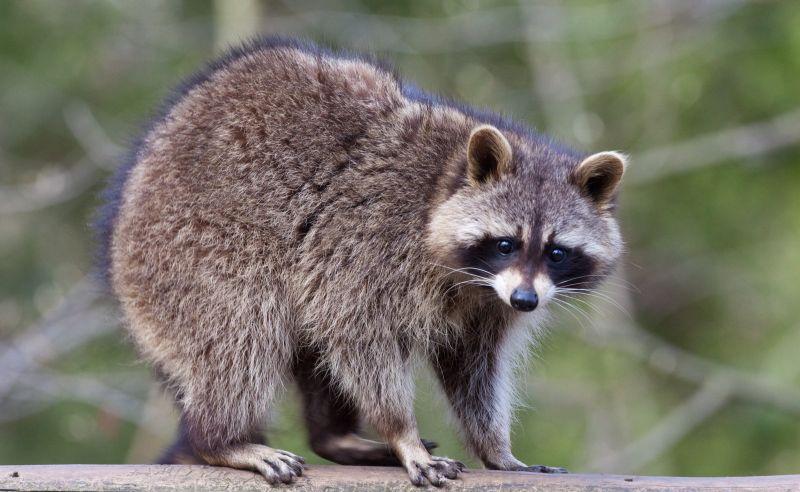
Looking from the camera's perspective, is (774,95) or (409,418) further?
(774,95)

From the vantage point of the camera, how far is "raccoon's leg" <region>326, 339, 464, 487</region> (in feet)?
14.9

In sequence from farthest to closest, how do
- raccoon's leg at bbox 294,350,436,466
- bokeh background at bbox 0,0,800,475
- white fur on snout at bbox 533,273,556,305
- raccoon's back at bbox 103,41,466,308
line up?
bokeh background at bbox 0,0,800,475, raccoon's leg at bbox 294,350,436,466, raccoon's back at bbox 103,41,466,308, white fur on snout at bbox 533,273,556,305

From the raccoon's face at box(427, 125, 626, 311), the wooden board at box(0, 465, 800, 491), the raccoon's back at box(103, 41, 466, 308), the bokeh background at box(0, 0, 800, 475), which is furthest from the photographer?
the bokeh background at box(0, 0, 800, 475)

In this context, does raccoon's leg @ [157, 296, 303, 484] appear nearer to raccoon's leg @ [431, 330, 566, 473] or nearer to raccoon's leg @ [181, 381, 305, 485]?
raccoon's leg @ [181, 381, 305, 485]

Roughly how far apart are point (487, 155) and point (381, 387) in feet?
3.13

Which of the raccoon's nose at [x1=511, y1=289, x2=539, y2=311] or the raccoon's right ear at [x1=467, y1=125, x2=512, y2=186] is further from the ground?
the raccoon's right ear at [x1=467, y1=125, x2=512, y2=186]

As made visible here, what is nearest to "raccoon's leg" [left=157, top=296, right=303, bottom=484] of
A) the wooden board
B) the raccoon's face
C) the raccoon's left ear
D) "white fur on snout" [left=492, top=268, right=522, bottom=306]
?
the wooden board

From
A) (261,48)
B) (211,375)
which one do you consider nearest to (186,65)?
(261,48)

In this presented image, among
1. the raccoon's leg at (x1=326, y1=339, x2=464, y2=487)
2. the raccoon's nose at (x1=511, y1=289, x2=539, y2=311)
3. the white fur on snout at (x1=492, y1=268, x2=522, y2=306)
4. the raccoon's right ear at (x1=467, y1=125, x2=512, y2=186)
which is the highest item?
the raccoon's right ear at (x1=467, y1=125, x2=512, y2=186)

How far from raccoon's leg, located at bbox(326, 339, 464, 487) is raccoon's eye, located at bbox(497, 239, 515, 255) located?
0.55 metres

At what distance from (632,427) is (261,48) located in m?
5.53

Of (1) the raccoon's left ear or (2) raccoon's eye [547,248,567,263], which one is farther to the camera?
(1) the raccoon's left ear

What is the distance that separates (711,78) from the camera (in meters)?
9.87

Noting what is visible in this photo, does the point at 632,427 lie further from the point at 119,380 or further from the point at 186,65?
the point at 186,65
